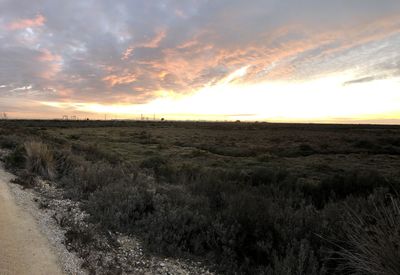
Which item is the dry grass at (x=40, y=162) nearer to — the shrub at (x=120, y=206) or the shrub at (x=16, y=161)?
the shrub at (x=16, y=161)

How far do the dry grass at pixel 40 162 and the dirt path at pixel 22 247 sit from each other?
11.0 feet

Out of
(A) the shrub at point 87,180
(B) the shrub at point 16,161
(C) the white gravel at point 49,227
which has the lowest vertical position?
(C) the white gravel at point 49,227

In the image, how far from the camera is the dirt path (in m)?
3.99

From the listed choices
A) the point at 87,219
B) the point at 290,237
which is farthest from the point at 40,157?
the point at 290,237

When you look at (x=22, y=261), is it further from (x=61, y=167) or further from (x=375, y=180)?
(x=375, y=180)

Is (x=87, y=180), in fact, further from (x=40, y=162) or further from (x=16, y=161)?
(x=16, y=161)

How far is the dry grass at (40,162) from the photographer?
946 centimetres

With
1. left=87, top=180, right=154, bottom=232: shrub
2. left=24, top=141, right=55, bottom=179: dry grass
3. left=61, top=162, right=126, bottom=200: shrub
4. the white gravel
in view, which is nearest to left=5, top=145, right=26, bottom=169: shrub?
left=24, top=141, right=55, bottom=179: dry grass

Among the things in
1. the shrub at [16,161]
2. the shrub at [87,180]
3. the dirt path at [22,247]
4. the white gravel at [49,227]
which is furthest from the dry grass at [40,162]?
the dirt path at [22,247]

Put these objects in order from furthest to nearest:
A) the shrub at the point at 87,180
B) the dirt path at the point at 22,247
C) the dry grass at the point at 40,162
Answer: the dry grass at the point at 40,162 → the shrub at the point at 87,180 → the dirt path at the point at 22,247

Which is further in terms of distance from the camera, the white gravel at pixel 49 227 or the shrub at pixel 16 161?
the shrub at pixel 16 161

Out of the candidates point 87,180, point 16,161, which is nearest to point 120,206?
point 87,180

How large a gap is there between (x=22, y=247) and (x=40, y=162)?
6.12 m

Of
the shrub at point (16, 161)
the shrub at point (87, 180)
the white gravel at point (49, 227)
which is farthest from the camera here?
the shrub at point (16, 161)
